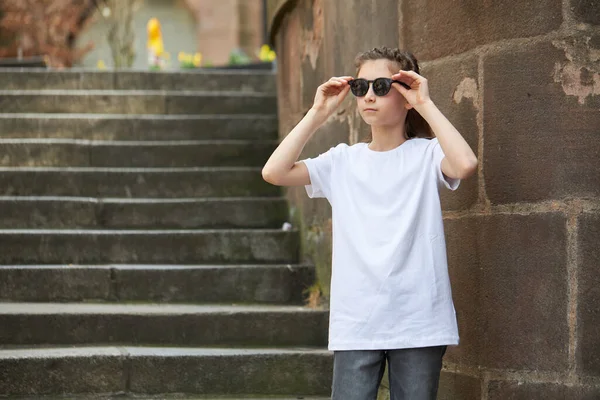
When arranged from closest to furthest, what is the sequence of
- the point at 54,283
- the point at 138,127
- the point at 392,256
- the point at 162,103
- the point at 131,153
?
the point at 392,256 < the point at 54,283 < the point at 131,153 < the point at 138,127 < the point at 162,103

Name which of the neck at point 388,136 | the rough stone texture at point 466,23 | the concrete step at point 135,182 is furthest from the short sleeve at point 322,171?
the concrete step at point 135,182

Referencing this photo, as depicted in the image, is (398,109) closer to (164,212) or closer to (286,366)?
(286,366)

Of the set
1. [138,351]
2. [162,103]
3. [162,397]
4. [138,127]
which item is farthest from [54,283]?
[162,103]

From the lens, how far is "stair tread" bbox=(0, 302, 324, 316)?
492 cm

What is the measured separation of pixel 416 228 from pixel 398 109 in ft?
1.24

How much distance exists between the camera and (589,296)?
3260mm

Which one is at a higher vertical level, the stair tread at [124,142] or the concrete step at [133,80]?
the concrete step at [133,80]

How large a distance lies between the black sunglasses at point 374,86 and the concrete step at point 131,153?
3.94m

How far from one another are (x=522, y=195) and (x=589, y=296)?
15.6 inches

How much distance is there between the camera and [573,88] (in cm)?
333

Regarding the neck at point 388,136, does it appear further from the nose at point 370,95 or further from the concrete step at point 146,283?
the concrete step at point 146,283

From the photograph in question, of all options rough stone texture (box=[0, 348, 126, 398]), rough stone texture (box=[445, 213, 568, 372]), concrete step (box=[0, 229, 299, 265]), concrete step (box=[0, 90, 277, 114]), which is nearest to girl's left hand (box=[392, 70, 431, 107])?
rough stone texture (box=[445, 213, 568, 372])

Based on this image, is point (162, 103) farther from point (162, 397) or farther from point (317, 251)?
point (162, 397)

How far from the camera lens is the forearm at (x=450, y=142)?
9.61 ft
